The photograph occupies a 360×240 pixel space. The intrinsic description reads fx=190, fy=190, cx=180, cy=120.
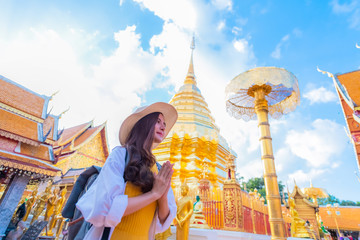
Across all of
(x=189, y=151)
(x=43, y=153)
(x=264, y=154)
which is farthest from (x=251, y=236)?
(x=43, y=153)

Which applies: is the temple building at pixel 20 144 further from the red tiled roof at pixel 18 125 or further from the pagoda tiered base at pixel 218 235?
the pagoda tiered base at pixel 218 235

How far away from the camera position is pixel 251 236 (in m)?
3.54

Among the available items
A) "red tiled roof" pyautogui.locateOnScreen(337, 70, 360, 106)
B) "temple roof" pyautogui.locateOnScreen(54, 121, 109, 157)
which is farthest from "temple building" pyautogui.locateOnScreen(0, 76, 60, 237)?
"red tiled roof" pyautogui.locateOnScreen(337, 70, 360, 106)

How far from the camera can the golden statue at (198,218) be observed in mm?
4203

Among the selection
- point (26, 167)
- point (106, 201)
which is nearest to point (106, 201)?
point (106, 201)

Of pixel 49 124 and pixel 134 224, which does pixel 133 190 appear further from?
pixel 49 124

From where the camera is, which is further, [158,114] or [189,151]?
[189,151]

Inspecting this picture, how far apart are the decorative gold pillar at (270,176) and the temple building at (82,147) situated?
11580mm

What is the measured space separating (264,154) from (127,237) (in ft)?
9.95

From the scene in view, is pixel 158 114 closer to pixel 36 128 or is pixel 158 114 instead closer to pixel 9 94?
pixel 36 128

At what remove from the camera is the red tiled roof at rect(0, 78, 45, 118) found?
7.61m

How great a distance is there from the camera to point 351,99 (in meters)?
9.10

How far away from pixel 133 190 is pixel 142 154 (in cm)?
19

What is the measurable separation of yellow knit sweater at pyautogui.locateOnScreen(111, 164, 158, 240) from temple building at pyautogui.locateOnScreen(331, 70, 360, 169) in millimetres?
10691
